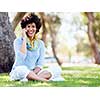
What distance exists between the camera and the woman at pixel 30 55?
388 centimetres

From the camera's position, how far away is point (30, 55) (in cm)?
395

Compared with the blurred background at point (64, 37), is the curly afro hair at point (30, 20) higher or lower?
higher

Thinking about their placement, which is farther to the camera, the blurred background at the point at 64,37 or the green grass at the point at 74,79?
the blurred background at the point at 64,37

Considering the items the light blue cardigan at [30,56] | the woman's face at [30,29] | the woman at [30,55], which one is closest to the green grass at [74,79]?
the woman at [30,55]

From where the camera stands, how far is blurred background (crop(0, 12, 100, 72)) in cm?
394

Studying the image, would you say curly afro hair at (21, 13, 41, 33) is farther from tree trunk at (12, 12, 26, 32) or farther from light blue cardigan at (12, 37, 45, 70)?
light blue cardigan at (12, 37, 45, 70)

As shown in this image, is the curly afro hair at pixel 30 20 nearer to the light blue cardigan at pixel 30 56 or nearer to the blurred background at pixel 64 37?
the blurred background at pixel 64 37

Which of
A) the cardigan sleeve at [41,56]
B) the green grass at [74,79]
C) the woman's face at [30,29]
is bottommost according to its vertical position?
the green grass at [74,79]

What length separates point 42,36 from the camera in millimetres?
3955

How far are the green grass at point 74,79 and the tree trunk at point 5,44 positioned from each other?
0.10 m

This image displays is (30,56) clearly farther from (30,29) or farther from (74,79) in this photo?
(74,79)
